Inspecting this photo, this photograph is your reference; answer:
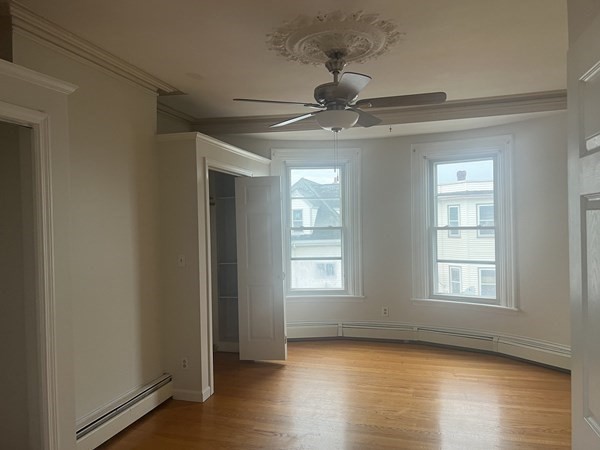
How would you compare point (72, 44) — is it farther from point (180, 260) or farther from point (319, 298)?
point (319, 298)

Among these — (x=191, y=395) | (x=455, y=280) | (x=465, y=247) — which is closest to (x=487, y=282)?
(x=455, y=280)

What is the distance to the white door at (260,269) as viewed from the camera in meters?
4.47

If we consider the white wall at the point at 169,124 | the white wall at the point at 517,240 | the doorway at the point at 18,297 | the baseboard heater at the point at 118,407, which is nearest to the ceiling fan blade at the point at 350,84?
the doorway at the point at 18,297

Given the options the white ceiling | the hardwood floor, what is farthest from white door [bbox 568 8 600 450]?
the hardwood floor

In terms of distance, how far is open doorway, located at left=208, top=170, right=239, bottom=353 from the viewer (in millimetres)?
5004

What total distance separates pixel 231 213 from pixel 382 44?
299cm

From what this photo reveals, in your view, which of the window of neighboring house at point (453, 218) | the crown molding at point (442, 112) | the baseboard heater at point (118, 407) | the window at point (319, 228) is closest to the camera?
the baseboard heater at point (118, 407)

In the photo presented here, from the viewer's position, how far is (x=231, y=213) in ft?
16.8

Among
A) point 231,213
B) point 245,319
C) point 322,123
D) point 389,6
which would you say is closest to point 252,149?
point 231,213

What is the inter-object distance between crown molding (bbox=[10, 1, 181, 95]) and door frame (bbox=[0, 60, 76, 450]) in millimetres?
547

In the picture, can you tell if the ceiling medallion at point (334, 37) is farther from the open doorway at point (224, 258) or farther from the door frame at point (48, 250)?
the open doorway at point (224, 258)

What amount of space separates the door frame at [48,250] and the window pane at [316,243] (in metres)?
3.41

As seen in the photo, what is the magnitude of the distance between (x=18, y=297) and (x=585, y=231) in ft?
8.64

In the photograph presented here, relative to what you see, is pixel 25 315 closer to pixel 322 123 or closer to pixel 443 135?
pixel 322 123
